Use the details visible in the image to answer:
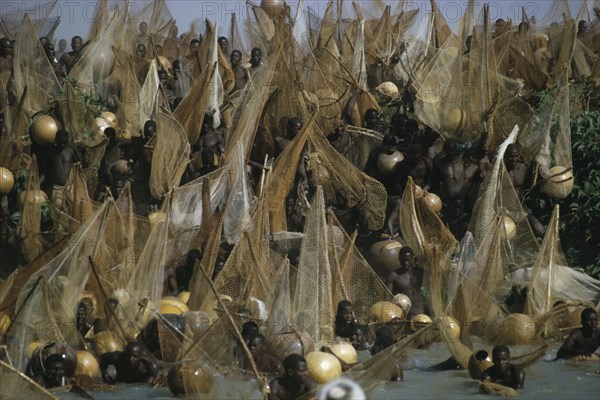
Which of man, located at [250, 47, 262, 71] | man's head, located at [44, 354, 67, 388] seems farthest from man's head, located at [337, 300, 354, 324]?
man, located at [250, 47, 262, 71]

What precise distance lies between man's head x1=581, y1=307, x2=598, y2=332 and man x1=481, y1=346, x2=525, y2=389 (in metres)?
1.26

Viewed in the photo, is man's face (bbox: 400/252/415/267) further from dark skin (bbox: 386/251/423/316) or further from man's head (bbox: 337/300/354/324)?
man's head (bbox: 337/300/354/324)

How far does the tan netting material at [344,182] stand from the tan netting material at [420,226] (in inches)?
25.3

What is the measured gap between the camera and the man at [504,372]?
1255 cm

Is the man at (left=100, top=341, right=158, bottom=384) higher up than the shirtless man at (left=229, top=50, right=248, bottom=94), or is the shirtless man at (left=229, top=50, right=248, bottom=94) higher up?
the shirtless man at (left=229, top=50, right=248, bottom=94)

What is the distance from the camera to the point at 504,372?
12.6 metres

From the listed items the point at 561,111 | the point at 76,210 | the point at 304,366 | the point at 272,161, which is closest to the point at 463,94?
the point at 561,111

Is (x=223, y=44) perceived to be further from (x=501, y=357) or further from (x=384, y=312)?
(x=501, y=357)

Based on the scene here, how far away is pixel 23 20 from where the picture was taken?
1988cm

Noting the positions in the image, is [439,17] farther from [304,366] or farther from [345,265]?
[304,366]

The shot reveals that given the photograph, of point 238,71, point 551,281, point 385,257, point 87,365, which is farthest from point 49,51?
point 551,281

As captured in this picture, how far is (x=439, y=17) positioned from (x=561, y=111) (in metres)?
5.38

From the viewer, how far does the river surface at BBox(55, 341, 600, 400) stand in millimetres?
12148

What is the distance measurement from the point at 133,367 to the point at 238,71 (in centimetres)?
929
